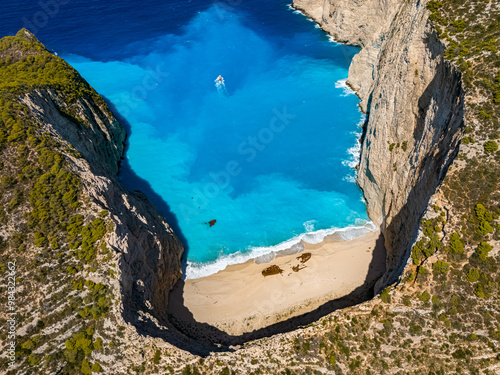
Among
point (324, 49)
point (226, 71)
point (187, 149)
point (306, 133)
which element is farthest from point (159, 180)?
point (324, 49)

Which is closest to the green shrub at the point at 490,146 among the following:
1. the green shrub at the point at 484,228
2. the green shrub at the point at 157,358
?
the green shrub at the point at 484,228

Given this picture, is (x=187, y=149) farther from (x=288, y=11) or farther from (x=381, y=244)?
(x=288, y=11)

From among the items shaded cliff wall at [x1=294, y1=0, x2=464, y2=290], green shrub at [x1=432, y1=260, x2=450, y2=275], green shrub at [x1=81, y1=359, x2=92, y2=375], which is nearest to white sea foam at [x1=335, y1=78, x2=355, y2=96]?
shaded cliff wall at [x1=294, y1=0, x2=464, y2=290]

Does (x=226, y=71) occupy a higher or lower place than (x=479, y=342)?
higher

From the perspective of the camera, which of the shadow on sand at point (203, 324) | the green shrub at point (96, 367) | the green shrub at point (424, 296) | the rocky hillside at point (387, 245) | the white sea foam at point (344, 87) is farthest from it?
the white sea foam at point (344, 87)

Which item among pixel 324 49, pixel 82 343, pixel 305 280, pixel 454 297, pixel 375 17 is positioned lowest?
pixel 305 280

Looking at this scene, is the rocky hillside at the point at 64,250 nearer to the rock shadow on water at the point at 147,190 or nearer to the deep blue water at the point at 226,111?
the rock shadow on water at the point at 147,190

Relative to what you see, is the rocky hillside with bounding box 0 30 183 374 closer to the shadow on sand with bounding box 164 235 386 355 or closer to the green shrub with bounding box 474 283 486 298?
the shadow on sand with bounding box 164 235 386 355
